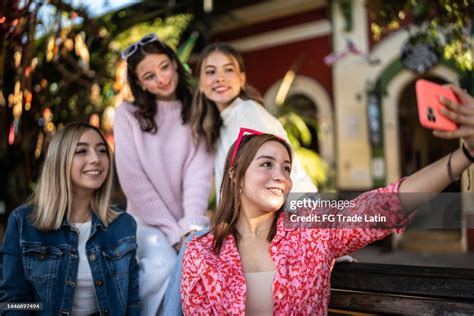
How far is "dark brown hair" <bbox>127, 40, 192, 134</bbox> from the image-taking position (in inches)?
107

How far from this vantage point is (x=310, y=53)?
32.4 ft

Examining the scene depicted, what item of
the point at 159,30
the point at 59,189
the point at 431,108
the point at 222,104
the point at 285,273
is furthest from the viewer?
the point at 159,30

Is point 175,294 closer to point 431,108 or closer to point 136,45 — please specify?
point 431,108

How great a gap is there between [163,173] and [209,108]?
0.43 m

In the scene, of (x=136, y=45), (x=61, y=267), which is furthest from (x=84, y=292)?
(x=136, y=45)

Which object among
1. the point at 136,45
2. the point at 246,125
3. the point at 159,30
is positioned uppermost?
the point at 159,30

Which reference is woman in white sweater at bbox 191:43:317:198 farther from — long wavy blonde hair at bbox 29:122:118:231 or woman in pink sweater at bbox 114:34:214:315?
long wavy blonde hair at bbox 29:122:118:231

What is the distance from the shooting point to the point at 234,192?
1950mm

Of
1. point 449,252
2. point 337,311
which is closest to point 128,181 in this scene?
point 337,311

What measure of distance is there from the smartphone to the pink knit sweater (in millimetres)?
1479

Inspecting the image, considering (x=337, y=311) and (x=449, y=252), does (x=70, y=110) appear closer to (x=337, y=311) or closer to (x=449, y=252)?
(x=337, y=311)

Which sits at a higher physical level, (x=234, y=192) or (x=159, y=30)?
(x=159, y=30)

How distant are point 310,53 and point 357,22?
3.53 ft

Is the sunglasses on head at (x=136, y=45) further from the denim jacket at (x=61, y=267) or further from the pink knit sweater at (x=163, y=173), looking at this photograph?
the denim jacket at (x=61, y=267)
